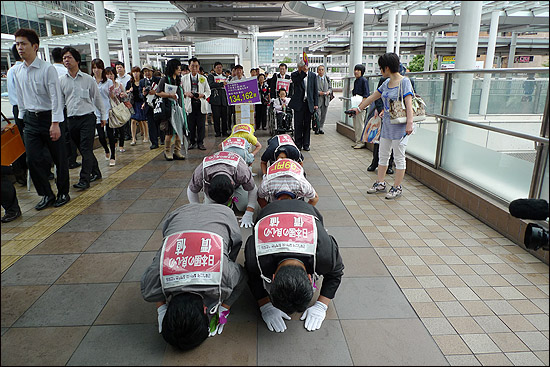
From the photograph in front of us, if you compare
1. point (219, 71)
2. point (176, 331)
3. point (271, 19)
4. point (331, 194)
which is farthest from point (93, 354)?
point (271, 19)

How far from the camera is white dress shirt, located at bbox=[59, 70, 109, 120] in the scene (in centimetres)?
502

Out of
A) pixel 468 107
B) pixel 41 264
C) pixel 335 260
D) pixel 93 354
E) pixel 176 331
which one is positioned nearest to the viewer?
pixel 176 331

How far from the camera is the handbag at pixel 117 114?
6.73 meters

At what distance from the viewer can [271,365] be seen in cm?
200

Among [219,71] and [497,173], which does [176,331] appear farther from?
[219,71]

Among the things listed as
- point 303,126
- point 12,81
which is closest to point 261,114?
point 303,126

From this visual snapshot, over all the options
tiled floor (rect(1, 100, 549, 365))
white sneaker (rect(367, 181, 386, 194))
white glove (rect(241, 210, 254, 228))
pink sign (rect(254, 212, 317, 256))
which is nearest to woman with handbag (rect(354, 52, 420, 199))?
white sneaker (rect(367, 181, 386, 194))

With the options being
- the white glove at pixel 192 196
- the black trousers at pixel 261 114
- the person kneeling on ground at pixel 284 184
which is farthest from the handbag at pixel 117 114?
the black trousers at pixel 261 114

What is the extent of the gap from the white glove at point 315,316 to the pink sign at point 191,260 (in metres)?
0.67

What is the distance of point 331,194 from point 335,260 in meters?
2.89

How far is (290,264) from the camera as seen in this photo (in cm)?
207

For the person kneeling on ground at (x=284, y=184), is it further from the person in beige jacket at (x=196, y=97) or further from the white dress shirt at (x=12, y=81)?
the person in beige jacket at (x=196, y=97)

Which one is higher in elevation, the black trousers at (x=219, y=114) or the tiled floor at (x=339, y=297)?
the black trousers at (x=219, y=114)

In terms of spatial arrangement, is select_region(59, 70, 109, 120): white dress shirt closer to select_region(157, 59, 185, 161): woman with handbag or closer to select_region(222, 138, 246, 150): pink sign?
select_region(157, 59, 185, 161): woman with handbag
